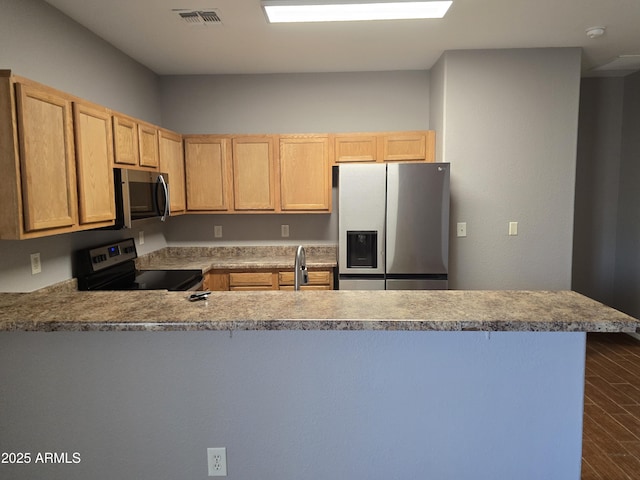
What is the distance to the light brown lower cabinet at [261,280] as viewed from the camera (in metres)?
3.83

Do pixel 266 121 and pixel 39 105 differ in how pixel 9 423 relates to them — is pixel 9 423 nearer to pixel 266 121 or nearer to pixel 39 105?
pixel 39 105

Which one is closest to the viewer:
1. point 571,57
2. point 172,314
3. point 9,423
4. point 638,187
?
point 172,314

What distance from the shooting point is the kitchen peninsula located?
5.01 ft

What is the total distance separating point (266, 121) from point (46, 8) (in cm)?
208

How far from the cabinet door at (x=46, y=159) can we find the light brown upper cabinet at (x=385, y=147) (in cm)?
238

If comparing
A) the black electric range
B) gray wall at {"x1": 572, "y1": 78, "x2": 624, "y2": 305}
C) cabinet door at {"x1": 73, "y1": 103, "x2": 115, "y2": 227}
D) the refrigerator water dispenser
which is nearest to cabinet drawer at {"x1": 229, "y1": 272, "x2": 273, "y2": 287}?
the black electric range

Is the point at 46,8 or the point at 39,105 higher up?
the point at 46,8

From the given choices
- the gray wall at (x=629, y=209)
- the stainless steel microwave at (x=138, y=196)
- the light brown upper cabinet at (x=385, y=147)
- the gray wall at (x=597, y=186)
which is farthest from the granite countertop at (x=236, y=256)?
the gray wall at (x=629, y=209)

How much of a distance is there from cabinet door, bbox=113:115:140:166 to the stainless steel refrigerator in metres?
1.59

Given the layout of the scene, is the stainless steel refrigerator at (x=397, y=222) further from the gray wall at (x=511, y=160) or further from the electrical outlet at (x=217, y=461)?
the electrical outlet at (x=217, y=461)

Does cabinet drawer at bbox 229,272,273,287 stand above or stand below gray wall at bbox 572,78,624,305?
below

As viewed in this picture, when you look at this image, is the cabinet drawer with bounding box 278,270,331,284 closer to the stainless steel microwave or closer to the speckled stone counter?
the stainless steel microwave

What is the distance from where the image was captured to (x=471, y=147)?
3.58 meters

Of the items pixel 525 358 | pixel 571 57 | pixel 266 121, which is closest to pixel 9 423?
pixel 525 358
